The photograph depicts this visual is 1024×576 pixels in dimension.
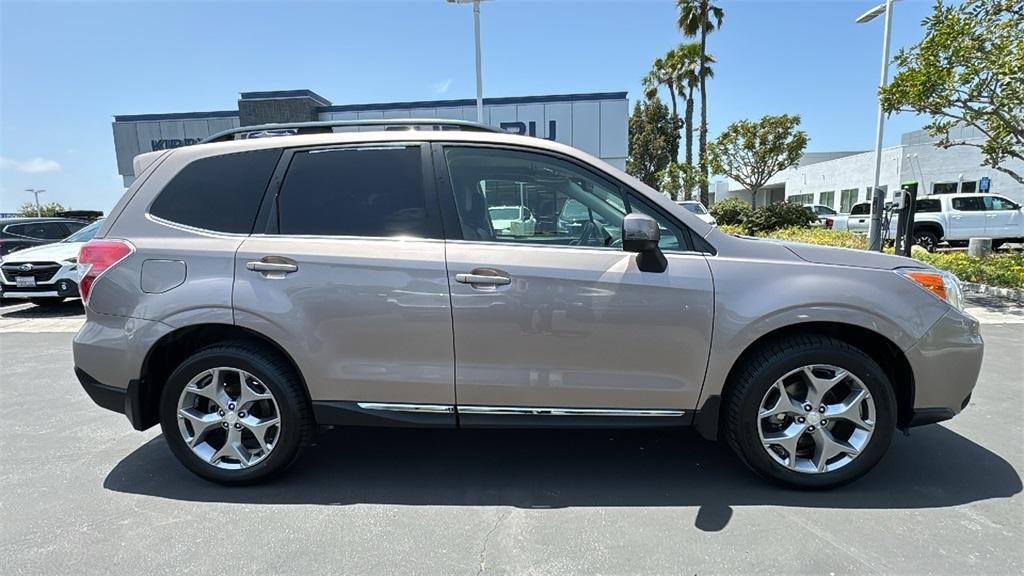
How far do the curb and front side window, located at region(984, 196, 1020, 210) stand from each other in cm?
921

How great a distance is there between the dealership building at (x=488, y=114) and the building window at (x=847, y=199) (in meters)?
18.1

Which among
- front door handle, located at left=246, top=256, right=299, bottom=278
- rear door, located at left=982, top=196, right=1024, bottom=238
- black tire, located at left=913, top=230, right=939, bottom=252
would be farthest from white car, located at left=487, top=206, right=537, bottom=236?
rear door, located at left=982, top=196, right=1024, bottom=238

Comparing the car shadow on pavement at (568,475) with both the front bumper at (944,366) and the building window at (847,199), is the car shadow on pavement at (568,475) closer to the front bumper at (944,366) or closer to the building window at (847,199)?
the front bumper at (944,366)

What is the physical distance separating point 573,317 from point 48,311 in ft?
34.3

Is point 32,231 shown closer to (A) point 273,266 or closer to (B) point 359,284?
(A) point 273,266

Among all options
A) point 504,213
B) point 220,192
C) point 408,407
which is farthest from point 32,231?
point 504,213

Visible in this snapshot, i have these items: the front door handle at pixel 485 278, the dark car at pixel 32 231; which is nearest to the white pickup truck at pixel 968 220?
the front door handle at pixel 485 278

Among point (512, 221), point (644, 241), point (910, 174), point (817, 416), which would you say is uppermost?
point (910, 174)

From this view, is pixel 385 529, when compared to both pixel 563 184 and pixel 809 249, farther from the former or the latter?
pixel 809 249

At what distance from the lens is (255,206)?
2.83 metres

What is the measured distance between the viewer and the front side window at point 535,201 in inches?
109

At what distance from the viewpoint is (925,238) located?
15625 mm

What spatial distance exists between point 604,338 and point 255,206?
2003 millimetres

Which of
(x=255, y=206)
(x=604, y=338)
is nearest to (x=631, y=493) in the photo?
(x=604, y=338)
